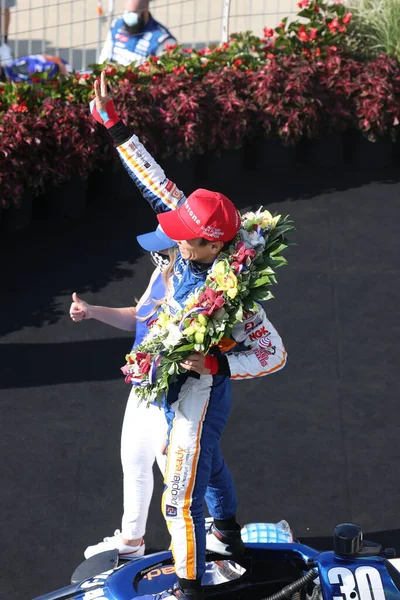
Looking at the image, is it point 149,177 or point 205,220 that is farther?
point 149,177

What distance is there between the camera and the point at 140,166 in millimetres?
5168

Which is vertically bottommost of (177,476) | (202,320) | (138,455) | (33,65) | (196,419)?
(138,455)

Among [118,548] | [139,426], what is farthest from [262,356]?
[118,548]

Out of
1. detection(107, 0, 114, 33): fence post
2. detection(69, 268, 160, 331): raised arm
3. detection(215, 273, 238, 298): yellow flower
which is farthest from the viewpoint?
detection(107, 0, 114, 33): fence post

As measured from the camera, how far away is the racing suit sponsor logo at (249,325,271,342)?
4.62 metres

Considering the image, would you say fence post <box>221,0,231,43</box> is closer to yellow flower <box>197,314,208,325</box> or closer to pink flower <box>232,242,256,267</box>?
pink flower <box>232,242,256,267</box>

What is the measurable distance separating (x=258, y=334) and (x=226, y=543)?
3.45 feet

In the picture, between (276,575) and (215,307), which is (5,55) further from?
(276,575)

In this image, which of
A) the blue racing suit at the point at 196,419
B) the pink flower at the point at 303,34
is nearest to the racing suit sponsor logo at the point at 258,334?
the blue racing suit at the point at 196,419

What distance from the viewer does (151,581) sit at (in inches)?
187

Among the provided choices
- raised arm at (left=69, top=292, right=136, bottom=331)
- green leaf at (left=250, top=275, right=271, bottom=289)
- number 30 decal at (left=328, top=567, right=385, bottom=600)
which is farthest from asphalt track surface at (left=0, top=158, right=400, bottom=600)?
green leaf at (left=250, top=275, right=271, bottom=289)

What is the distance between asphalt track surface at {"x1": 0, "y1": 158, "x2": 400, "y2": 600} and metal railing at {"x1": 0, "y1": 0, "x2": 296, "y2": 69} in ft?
6.77

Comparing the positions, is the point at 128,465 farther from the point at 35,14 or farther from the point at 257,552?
the point at 35,14

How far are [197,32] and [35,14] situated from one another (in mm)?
1638
